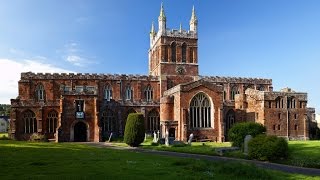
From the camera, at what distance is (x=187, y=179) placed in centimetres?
1650

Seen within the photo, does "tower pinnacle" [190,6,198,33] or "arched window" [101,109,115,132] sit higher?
"tower pinnacle" [190,6,198,33]

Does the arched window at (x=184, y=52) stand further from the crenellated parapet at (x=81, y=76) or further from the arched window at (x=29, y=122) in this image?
the arched window at (x=29, y=122)

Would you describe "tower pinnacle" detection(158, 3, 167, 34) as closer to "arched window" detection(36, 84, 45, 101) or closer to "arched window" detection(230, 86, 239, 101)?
"arched window" detection(230, 86, 239, 101)

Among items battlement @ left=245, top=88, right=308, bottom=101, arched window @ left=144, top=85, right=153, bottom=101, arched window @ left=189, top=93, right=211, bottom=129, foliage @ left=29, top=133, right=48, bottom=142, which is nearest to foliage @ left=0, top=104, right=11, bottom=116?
arched window @ left=144, top=85, right=153, bottom=101

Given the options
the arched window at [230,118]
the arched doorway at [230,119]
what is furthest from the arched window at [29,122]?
the arched window at [230,118]

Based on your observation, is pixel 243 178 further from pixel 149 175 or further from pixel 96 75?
pixel 96 75

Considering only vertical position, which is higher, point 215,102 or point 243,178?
point 215,102

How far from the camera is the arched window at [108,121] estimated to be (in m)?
58.2

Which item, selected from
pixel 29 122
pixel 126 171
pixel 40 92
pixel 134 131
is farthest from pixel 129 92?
pixel 126 171

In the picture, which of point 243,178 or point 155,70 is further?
point 155,70

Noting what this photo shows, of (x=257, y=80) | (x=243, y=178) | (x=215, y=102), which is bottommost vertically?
(x=243, y=178)

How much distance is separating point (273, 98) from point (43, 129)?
34736 mm

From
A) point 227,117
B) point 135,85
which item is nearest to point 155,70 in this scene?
point 135,85

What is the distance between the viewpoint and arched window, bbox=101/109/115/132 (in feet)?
191
